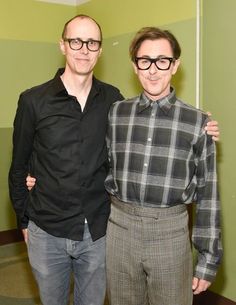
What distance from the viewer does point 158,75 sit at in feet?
5.08

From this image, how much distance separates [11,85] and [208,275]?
246cm

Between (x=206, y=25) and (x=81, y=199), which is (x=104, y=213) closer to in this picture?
(x=81, y=199)

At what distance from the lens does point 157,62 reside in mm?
1551

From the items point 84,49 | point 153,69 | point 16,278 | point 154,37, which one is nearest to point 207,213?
point 153,69

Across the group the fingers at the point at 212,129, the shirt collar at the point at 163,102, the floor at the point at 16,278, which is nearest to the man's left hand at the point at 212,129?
the fingers at the point at 212,129

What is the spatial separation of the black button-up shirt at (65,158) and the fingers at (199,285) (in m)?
0.44

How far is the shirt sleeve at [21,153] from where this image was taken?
66.6 inches

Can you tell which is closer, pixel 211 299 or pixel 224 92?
pixel 224 92

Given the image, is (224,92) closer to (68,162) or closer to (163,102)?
(163,102)

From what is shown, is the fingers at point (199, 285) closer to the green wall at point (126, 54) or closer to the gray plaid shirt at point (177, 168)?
the gray plaid shirt at point (177, 168)

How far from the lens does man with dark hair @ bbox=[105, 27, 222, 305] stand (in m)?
1.53

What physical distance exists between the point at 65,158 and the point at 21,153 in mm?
241

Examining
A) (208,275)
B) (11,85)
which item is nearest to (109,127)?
(208,275)

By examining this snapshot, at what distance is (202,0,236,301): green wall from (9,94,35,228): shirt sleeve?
109 cm
